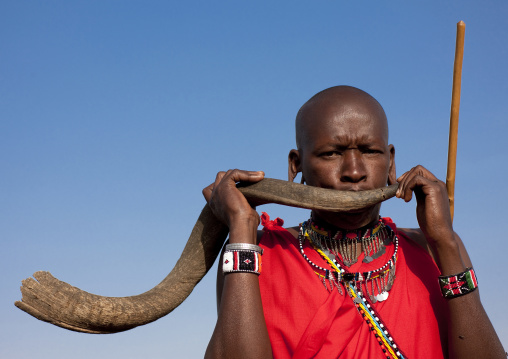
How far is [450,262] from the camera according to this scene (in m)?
3.73

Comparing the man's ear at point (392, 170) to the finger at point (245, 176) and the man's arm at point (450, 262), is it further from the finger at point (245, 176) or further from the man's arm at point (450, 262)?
the finger at point (245, 176)

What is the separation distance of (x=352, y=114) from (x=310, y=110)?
326mm

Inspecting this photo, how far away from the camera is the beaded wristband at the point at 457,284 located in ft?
12.0

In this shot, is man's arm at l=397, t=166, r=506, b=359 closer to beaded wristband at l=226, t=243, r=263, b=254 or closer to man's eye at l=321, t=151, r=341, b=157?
man's eye at l=321, t=151, r=341, b=157

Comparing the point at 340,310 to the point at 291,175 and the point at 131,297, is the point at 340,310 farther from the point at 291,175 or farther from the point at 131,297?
the point at 131,297

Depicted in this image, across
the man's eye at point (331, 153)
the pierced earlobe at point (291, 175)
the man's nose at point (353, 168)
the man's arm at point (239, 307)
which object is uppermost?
the pierced earlobe at point (291, 175)

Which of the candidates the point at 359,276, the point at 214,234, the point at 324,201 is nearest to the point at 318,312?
the point at 359,276

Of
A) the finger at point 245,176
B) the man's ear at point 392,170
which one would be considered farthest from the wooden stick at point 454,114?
the finger at point 245,176

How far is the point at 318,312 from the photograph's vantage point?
12.4ft

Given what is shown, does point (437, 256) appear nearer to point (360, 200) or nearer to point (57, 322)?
point (360, 200)

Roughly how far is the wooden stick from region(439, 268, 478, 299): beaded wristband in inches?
21.2

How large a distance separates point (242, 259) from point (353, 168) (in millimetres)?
875

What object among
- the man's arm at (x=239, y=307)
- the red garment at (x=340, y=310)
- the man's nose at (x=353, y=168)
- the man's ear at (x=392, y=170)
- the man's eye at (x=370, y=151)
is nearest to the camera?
the man's arm at (x=239, y=307)

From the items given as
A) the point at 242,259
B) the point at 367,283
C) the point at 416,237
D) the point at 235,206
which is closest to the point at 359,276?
the point at 367,283
